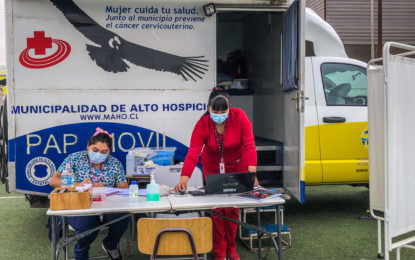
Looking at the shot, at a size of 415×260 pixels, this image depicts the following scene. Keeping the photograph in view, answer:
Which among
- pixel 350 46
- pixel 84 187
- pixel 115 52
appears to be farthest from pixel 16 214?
pixel 350 46

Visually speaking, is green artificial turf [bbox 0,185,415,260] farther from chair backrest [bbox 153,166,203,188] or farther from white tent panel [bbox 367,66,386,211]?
white tent panel [bbox 367,66,386,211]

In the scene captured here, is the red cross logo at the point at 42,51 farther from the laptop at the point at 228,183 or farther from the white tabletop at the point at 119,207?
the laptop at the point at 228,183

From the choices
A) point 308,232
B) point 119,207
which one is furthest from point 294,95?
point 119,207

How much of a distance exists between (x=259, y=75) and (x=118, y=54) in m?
2.38

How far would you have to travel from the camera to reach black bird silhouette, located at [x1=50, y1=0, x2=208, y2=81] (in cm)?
475

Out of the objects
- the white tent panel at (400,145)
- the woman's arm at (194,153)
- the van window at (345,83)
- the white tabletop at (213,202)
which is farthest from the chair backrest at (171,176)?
the van window at (345,83)

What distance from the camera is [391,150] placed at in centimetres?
331

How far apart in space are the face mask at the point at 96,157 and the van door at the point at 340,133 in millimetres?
2850

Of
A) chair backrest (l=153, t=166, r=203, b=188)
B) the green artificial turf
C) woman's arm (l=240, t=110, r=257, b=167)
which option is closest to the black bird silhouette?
chair backrest (l=153, t=166, r=203, b=188)

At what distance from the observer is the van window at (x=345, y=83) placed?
230 inches

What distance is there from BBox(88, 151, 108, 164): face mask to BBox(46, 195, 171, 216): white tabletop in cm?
45

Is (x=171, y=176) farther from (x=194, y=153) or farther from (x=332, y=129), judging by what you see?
(x=332, y=129)

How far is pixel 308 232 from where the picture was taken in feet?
16.9

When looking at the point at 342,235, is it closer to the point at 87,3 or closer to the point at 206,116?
the point at 206,116
